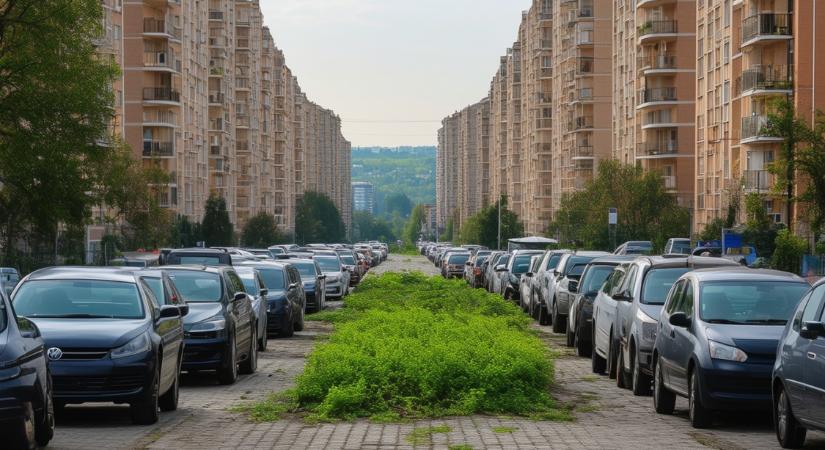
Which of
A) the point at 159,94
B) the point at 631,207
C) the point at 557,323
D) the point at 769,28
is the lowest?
the point at 557,323

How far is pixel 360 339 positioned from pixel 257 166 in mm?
134008

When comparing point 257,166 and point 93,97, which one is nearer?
point 93,97

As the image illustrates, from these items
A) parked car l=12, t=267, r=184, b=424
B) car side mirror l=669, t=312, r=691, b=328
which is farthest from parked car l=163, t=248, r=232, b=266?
car side mirror l=669, t=312, r=691, b=328

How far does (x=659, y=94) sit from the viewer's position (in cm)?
9269

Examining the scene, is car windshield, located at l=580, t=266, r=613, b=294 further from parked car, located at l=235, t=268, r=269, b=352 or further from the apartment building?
the apartment building

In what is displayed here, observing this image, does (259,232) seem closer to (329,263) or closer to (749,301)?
(329,263)

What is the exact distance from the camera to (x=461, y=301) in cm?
3684

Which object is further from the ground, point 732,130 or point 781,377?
point 732,130

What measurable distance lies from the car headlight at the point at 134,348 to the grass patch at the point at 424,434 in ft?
9.46

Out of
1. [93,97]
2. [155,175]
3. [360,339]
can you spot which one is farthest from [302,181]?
[360,339]

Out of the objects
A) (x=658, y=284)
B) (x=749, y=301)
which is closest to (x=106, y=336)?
(x=749, y=301)

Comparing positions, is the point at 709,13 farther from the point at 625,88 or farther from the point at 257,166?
the point at 257,166

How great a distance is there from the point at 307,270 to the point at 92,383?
29547 millimetres

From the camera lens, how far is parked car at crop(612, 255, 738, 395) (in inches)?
704
